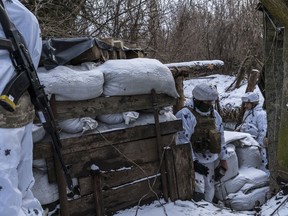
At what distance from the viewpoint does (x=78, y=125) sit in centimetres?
313

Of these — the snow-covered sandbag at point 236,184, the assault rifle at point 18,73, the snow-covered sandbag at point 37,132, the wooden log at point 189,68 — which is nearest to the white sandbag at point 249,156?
the snow-covered sandbag at point 236,184

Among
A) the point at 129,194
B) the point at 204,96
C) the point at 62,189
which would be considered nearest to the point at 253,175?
the point at 204,96

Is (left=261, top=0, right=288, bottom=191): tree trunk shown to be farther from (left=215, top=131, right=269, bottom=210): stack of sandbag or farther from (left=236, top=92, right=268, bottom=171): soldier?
(left=236, top=92, right=268, bottom=171): soldier

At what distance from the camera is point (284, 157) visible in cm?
324

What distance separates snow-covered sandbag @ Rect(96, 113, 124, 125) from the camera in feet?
11.0

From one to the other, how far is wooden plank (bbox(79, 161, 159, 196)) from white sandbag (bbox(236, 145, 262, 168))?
2.59 metres

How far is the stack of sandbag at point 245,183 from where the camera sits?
5289 mm

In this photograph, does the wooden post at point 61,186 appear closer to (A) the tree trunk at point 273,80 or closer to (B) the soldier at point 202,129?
(B) the soldier at point 202,129

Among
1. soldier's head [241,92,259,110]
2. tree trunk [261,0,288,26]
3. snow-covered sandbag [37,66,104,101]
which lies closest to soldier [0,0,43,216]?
snow-covered sandbag [37,66,104,101]

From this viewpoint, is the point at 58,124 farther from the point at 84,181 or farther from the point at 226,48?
the point at 226,48

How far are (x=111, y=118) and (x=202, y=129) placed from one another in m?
1.66

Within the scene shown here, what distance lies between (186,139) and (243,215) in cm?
117

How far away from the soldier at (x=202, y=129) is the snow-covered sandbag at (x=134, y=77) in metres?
1.14

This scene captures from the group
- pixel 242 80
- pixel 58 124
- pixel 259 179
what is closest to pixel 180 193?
pixel 58 124
